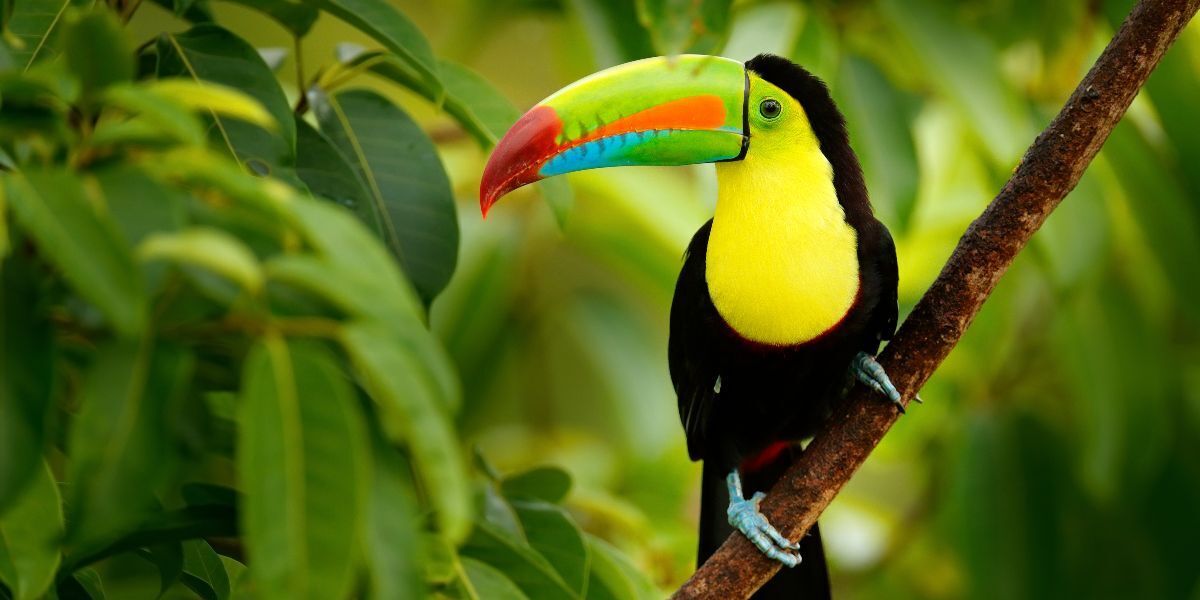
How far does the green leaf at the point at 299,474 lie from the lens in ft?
2.98

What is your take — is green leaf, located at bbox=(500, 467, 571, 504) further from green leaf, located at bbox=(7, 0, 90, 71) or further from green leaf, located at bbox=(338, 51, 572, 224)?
green leaf, located at bbox=(7, 0, 90, 71)

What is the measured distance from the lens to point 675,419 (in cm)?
341

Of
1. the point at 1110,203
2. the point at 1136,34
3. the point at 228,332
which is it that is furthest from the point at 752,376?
the point at 1110,203

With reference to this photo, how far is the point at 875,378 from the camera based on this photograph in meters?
1.68

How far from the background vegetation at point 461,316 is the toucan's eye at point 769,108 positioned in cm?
10

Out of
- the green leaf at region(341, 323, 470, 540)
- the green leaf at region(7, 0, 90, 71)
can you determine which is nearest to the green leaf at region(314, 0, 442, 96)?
the green leaf at region(7, 0, 90, 71)

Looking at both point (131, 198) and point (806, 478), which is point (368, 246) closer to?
point (131, 198)

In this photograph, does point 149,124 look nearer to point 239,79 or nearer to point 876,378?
point 239,79

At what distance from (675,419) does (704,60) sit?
6.14 ft

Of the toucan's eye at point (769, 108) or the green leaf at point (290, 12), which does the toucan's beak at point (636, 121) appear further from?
the green leaf at point (290, 12)

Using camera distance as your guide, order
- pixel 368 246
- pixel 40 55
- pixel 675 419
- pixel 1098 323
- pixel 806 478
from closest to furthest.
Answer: pixel 368 246 → pixel 40 55 → pixel 806 478 → pixel 1098 323 → pixel 675 419

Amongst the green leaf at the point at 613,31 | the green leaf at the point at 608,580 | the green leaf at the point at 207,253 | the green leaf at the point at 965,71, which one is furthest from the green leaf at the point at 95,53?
the green leaf at the point at 965,71

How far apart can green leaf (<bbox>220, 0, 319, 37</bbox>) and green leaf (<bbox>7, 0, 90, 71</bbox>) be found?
0.27m

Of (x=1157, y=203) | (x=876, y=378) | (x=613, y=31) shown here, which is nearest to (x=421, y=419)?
(x=876, y=378)
